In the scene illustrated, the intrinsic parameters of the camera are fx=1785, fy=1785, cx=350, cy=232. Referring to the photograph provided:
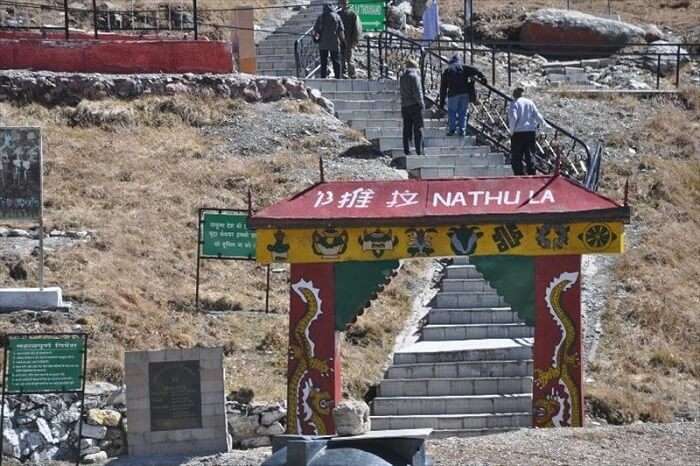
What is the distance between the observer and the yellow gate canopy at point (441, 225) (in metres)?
17.2

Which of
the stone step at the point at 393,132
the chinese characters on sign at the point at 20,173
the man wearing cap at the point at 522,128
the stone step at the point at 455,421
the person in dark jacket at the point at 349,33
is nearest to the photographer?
the stone step at the point at 455,421

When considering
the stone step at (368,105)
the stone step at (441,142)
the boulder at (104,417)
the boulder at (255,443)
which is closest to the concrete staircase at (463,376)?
the boulder at (255,443)

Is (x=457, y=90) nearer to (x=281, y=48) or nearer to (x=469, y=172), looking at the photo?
(x=469, y=172)

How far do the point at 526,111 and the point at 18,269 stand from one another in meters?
6.95

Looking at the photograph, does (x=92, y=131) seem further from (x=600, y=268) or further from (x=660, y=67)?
(x=660, y=67)

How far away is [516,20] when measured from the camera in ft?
137

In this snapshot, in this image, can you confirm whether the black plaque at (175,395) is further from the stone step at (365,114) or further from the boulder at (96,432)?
the stone step at (365,114)

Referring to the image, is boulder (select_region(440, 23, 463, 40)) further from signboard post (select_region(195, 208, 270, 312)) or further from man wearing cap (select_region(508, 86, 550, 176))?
signboard post (select_region(195, 208, 270, 312))

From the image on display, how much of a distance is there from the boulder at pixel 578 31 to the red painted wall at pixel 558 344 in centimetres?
2286

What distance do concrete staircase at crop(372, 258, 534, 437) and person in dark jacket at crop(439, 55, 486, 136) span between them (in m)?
5.57

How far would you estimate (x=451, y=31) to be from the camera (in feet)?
132

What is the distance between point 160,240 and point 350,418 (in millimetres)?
7004

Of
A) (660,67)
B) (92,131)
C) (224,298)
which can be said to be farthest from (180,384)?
(660,67)

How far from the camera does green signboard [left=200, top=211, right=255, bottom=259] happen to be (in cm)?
2142
